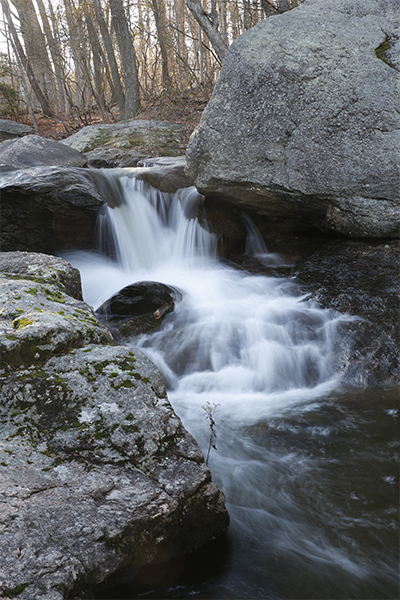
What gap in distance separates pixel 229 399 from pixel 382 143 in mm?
3994

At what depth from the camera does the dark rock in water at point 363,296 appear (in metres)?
4.08

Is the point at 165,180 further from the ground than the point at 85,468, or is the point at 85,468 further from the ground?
the point at 165,180

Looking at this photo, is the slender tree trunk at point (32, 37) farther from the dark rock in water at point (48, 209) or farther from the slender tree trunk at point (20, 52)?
the dark rock in water at point (48, 209)

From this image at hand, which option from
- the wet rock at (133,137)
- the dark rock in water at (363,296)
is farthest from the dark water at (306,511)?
the wet rock at (133,137)

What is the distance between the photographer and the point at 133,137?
12445 millimetres

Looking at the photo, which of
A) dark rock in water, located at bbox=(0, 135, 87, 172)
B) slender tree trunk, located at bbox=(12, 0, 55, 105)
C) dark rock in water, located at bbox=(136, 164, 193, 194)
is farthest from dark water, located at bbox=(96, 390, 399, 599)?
slender tree trunk, located at bbox=(12, 0, 55, 105)

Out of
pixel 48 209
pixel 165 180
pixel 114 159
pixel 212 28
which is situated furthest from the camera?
pixel 114 159

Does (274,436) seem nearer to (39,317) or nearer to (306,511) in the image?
(306,511)

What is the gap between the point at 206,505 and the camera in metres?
2.05

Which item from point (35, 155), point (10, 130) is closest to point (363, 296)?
point (35, 155)

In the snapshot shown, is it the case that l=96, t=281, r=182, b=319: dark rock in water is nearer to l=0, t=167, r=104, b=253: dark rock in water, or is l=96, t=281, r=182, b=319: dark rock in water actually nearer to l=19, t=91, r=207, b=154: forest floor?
l=0, t=167, r=104, b=253: dark rock in water

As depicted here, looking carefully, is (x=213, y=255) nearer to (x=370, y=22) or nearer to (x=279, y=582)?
(x=370, y=22)

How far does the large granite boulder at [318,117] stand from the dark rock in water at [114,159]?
4.46 meters

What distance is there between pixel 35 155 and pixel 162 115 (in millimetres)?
8038
